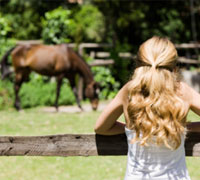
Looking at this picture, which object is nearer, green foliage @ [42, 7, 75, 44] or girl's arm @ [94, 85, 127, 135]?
girl's arm @ [94, 85, 127, 135]

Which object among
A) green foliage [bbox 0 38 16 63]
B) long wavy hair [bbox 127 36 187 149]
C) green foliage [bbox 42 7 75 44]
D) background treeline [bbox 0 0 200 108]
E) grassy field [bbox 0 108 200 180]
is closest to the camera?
long wavy hair [bbox 127 36 187 149]

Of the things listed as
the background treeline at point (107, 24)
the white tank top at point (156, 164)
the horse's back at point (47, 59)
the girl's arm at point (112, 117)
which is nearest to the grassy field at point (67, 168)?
the girl's arm at point (112, 117)

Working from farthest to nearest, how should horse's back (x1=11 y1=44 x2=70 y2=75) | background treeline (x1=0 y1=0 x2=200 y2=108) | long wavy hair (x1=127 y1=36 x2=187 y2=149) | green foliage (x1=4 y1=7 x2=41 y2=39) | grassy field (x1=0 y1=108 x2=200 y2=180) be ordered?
1. green foliage (x1=4 y1=7 x2=41 y2=39)
2. background treeline (x1=0 y1=0 x2=200 y2=108)
3. horse's back (x1=11 y1=44 x2=70 y2=75)
4. grassy field (x1=0 y1=108 x2=200 y2=180)
5. long wavy hair (x1=127 y1=36 x2=187 y2=149)

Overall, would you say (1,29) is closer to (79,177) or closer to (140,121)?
(79,177)

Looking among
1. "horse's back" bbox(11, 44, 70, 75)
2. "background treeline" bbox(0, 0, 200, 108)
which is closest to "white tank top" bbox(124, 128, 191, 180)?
"horse's back" bbox(11, 44, 70, 75)

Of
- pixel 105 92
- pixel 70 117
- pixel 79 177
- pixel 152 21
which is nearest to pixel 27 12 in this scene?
pixel 152 21

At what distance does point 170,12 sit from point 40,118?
532 inches

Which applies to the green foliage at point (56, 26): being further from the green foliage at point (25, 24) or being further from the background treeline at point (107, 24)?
the green foliage at point (25, 24)

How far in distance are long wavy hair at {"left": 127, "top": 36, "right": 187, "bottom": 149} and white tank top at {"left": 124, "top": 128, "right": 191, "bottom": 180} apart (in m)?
0.05

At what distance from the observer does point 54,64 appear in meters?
10.7

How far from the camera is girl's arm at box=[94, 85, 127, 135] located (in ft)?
6.70

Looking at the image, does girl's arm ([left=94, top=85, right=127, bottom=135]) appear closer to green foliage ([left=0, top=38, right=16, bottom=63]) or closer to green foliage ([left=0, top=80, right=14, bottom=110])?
green foliage ([left=0, top=80, right=14, bottom=110])

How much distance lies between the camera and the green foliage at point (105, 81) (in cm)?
1361

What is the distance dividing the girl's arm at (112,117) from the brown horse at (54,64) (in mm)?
8359
